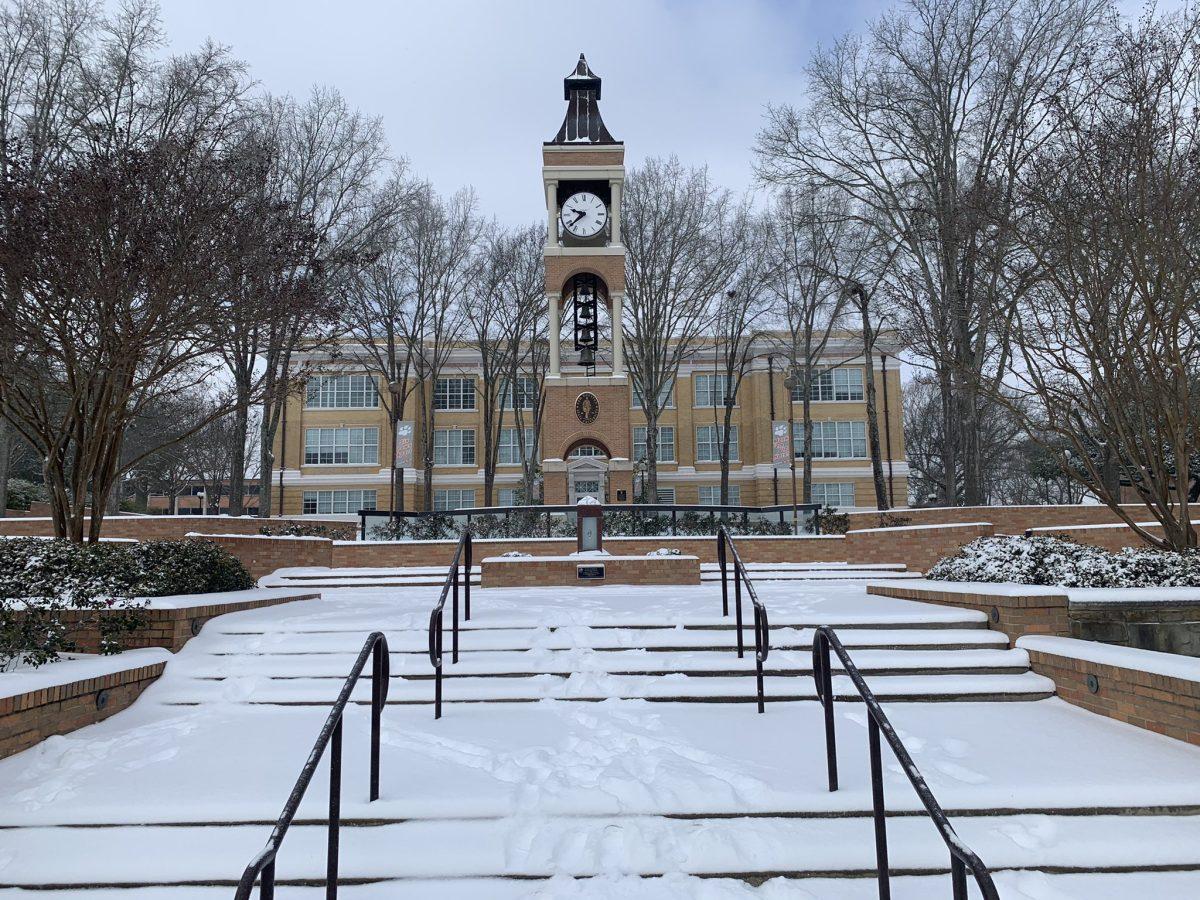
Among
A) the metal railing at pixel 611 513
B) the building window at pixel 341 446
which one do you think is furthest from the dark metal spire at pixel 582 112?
the building window at pixel 341 446

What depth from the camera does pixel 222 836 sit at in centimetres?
380

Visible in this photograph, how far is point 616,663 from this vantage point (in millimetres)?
6379

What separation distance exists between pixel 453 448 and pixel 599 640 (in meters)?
32.1

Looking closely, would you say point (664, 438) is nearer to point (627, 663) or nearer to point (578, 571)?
point (578, 571)

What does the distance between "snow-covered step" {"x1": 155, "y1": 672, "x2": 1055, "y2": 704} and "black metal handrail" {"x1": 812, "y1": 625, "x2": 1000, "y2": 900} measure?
172 centimetres

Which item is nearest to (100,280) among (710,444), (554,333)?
(554,333)

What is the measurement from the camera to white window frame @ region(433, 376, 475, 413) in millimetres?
38406

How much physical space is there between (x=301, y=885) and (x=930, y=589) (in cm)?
675

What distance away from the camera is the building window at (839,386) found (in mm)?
37906

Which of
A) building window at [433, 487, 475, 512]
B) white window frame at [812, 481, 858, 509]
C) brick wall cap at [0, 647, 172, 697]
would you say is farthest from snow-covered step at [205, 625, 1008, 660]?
white window frame at [812, 481, 858, 509]

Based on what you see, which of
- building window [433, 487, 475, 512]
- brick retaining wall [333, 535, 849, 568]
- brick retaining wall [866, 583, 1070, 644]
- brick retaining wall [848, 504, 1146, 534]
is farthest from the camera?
building window [433, 487, 475, 512]

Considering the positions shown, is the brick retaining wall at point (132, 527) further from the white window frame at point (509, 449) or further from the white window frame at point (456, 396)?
the white window frame at point (456, 396)

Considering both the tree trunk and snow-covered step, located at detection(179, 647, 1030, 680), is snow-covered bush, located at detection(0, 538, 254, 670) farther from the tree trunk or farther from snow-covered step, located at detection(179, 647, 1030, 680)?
the tree trunk

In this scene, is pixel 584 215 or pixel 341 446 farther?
pixel 341 446
